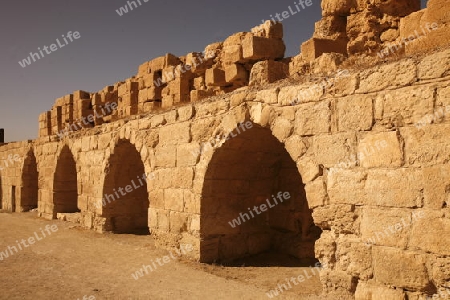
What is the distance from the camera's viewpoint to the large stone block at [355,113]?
12.6ft

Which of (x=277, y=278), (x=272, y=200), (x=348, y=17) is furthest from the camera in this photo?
(x=272, y=200)

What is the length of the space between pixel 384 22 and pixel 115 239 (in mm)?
6585

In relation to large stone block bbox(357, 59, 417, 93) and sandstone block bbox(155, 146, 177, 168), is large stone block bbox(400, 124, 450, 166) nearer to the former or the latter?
large stone block bbox(357, 59, 417, 93)

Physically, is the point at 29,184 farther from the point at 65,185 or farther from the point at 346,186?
the point at 346,186

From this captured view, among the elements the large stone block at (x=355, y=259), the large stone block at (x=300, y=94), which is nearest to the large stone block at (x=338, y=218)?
the large stone block at (x=355, y=259)

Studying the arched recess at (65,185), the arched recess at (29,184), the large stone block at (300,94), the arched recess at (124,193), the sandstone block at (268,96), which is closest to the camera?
the large stone block at (300,94)

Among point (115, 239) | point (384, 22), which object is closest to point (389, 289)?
point (384, 22)

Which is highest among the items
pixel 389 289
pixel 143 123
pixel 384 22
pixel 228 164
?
pixel 384 22

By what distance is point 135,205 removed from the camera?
9375mm

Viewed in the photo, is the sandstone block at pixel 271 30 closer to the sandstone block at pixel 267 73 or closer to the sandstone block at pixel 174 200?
the sandstone block at pixel 267 73

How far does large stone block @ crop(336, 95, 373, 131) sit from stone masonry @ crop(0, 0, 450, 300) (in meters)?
0.01

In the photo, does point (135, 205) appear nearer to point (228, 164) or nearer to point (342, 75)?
point (228, 164)

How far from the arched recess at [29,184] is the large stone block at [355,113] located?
12.5m

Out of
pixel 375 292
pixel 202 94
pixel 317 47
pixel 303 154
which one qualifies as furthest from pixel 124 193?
pixel 375 292
